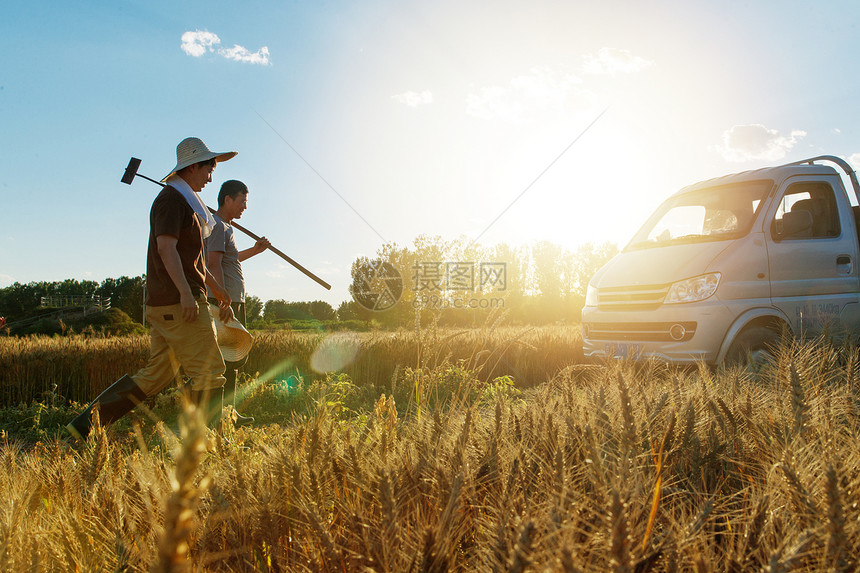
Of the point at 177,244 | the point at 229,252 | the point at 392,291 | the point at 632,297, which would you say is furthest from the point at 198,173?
the point at 392,291

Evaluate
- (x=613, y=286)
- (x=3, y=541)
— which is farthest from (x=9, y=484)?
(x=613, y=286)

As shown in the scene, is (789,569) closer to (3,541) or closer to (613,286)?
(3,541)

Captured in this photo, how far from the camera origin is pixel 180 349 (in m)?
3.62

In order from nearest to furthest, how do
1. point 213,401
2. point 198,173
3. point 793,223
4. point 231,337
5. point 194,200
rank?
point 194,200 < point 213,401 < point 198,173 < point 231,337 < point 793,223

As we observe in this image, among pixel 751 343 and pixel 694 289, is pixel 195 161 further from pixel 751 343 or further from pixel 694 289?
pixel 751 343

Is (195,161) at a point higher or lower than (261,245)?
higher

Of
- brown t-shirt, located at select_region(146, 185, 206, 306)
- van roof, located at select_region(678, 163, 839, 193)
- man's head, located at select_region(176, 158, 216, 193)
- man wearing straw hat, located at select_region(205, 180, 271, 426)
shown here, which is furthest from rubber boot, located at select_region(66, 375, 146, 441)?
van roof, located at select_region(678, 163, 839, 193)

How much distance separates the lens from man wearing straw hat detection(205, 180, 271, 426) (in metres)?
4.91

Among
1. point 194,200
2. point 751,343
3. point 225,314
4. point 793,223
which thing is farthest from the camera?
point 793,223

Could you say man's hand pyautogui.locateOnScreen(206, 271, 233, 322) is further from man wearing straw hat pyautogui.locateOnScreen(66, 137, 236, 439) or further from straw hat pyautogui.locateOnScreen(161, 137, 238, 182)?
straw hat pyautogui.locateOnScreen(161, 137, 238, 182)

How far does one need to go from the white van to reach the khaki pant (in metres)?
3.75

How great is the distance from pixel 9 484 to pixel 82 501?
1.12 ft

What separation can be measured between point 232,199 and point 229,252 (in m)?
0.57

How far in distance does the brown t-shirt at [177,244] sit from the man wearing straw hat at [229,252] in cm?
114
